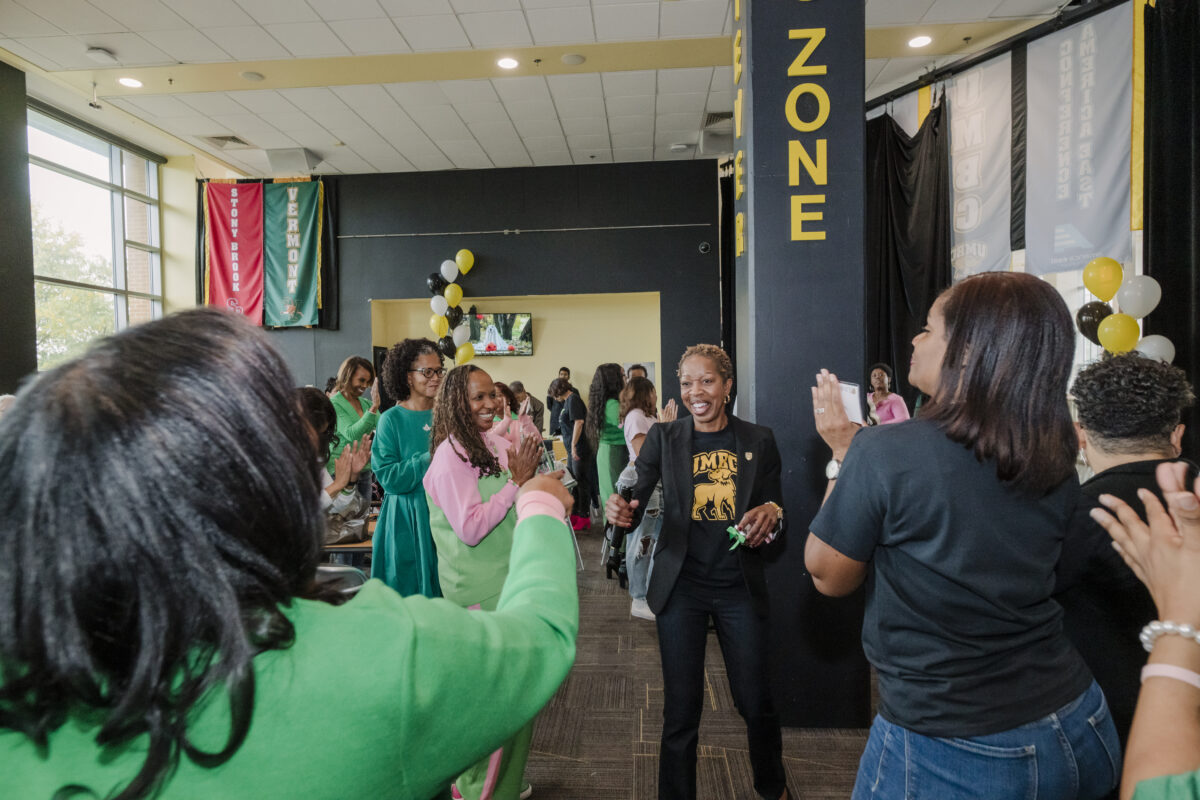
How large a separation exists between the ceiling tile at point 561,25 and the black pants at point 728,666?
4.60m

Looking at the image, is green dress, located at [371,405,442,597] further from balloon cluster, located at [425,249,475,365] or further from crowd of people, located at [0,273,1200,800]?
balloon cluster, located at [425,249,475,365]

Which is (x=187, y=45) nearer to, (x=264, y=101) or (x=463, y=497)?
(x=264, y=101)

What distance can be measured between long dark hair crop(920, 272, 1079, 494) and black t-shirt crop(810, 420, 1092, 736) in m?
0.04

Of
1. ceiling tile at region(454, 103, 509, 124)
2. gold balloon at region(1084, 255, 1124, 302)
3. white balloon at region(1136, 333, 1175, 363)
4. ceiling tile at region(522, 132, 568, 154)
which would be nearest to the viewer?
white balloon at region(1136, 333, 1175, 363)

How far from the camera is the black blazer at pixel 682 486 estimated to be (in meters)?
2.12

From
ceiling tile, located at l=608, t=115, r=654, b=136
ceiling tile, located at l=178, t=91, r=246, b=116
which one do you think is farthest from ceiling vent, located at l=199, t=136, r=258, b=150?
ceiling tile, located at l=608, t=115, r=654, b=136

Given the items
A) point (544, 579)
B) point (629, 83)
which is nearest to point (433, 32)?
point (629, 83)

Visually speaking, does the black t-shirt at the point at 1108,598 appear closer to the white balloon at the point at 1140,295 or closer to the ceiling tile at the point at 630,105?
the white balloon at the point at 1140,295

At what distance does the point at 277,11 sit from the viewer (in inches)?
191

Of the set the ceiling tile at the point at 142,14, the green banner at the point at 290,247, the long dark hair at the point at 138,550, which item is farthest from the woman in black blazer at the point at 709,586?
the green banner at the point at 290,247

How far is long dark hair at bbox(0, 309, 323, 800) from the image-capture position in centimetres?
52

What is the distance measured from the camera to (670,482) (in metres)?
2.22

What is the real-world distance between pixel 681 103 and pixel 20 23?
18.6 ft

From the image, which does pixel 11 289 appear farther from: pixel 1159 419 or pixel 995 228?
pixel 995 228
